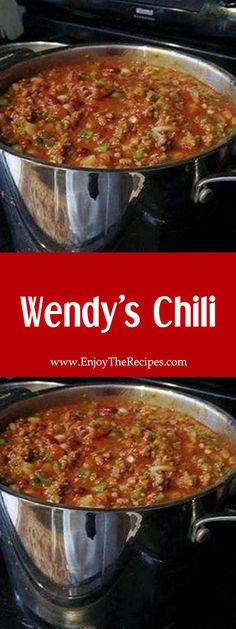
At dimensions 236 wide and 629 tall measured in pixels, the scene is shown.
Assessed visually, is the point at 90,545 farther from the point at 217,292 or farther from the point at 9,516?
the point at 217,292

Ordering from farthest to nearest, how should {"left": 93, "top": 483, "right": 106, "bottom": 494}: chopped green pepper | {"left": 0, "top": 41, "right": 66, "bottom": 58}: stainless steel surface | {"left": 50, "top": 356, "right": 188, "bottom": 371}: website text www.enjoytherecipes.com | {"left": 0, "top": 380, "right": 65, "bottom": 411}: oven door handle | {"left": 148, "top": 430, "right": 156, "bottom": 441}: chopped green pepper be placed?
{"left": 0, "top": 41, "right": 66, "bottom": 58}: stainless steel surface, {"left": 50, "top": 356, "right": 188, "bottom": 371}: website text www.enjoytherecipes.com, {"left": 0, "top": 380, "right": 65, "bottom": 411}: oven door handle, {"left": 148, "top": 430, "right": 156, "bottom": 441}: chopped green pepper, {"left": 93, "top": 483, "right": 106, "bottom": 494}: chopped green pepper

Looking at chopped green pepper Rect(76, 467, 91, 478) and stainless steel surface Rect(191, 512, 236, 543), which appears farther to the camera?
Answer: chopped green pepper Rect(76, 467, 91, 478)

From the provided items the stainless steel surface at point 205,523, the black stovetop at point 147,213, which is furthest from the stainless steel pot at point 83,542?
the black stovetop at point 147,213

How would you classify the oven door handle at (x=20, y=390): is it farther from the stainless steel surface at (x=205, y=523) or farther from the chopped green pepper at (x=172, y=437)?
the stainless steel surface at (x=205, y=523)

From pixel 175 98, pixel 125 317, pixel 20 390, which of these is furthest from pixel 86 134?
pixel 20 390

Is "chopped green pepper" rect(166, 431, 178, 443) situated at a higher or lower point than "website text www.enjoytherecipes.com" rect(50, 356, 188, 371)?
higher

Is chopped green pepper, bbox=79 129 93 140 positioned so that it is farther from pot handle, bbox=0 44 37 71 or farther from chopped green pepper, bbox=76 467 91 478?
chopped green pepper, bbox=76 467 91 478

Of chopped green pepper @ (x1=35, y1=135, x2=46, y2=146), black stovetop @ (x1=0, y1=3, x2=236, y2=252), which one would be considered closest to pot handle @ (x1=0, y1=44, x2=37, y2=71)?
black stovetop @ (x1=0, y1=3, x2=236, y2=252)

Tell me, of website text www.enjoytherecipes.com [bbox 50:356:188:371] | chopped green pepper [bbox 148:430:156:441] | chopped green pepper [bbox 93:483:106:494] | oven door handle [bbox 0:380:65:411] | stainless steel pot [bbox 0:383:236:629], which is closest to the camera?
stainless steel pot [bbox 0:383:236:629]
